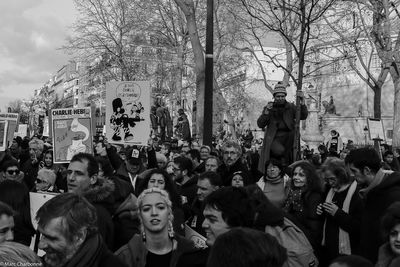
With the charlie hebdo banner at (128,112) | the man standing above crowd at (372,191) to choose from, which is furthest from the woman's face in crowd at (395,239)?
the charlie hebdo banner at (128,112)

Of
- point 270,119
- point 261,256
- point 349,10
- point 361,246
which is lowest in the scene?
point 361,246

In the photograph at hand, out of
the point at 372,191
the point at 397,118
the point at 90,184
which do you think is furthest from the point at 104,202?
the point at 397,118

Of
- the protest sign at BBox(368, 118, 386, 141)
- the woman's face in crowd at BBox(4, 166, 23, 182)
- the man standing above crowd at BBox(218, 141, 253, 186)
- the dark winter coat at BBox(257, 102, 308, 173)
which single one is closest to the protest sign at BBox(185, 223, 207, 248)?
the woman's face in crowd at BBox(4, 166, 23, 182)

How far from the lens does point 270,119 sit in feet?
28.0

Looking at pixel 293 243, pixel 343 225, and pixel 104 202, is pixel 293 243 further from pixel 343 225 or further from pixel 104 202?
pixel 104 202

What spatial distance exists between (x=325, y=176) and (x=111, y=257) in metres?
2.77

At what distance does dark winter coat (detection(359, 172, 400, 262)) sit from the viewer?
14.9ft

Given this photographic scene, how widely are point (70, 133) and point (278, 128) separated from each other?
3.02 m

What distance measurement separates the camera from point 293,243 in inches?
150

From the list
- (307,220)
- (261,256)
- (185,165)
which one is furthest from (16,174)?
(261,256)

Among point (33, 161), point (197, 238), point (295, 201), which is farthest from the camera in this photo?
point (33, 161)

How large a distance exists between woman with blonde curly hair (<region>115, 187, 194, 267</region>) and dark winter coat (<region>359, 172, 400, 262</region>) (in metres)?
1.59

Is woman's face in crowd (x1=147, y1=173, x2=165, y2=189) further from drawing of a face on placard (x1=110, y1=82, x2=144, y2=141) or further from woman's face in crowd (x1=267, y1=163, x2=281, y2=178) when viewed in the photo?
drawing of a face on placard (x1=110, y1=82, x2=144, y2=141)

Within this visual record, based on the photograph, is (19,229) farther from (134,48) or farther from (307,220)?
(134,48)
